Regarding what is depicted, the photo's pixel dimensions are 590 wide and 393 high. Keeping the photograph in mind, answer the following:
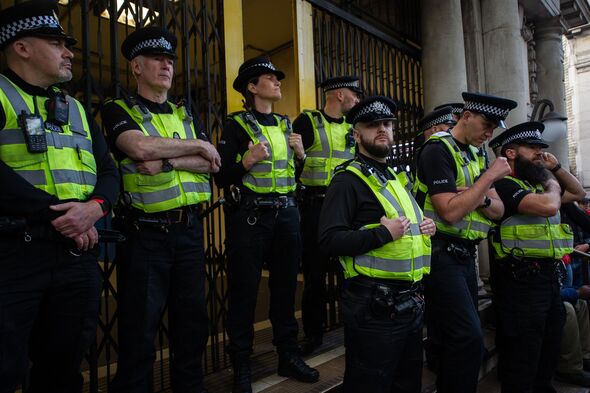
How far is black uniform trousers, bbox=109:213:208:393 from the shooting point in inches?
88.9

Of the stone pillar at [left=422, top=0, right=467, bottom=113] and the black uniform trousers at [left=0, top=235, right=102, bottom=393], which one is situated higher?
the stone pillar at [left=422, top=0, right=467, bottom=113]

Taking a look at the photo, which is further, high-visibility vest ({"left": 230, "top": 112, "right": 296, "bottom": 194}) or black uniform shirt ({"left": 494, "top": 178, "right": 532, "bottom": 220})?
black uniform shirt ({"left": 494, "top": 178, "right": 532, "bottom": 220})

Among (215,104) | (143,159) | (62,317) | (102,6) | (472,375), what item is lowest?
(472,375)

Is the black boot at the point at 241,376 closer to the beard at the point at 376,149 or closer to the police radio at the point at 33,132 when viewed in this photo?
the beard at the point at 376,149

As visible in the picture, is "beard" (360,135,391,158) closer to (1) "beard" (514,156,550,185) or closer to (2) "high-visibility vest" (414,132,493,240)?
(2) "high-visibility vest" (414,132,493,240)

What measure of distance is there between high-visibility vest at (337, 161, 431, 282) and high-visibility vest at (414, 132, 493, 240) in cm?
57

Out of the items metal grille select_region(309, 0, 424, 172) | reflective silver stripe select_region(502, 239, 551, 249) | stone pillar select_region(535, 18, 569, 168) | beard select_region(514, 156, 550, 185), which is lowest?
reflective silver stripe select_region(502, 239, 551, 249)

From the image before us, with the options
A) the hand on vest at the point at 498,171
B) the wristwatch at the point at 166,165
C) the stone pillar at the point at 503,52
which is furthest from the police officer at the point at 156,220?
the stone pillar at the point at 503,52

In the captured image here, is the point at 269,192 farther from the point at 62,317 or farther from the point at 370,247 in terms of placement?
the point at 62,317

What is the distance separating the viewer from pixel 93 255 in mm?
2049

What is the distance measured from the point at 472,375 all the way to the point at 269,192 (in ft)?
5.75

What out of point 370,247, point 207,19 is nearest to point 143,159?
point 370,247

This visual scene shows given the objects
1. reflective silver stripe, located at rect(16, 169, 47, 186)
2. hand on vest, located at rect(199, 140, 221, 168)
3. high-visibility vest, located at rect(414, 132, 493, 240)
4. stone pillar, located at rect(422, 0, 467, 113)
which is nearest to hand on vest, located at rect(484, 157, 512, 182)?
high-visibility vest, located at rect(414, 132, 493, 240)

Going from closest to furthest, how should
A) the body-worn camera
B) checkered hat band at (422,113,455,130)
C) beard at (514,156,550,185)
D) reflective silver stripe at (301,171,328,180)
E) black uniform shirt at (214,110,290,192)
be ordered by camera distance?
the body-worn camera < black uniform shirt at (214,110,290,192) < beard at (514,156,550,185) < reflective silver stripe at (301,171,328,180) < checkered hat band at (422,113,455,130)
